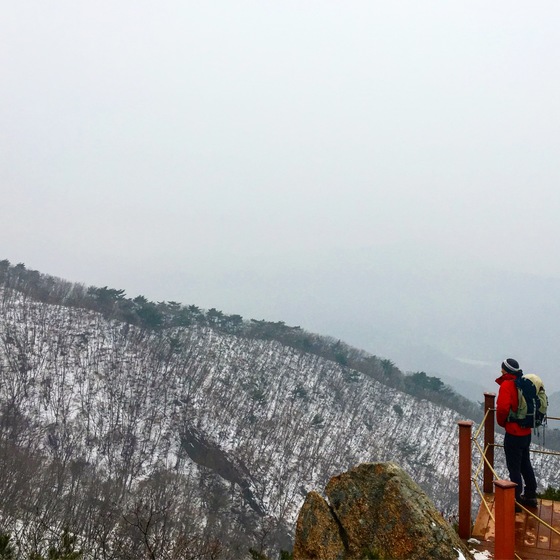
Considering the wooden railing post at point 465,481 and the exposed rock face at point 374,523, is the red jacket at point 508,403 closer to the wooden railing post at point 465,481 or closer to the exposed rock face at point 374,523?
the wooden railing post at point 465,481

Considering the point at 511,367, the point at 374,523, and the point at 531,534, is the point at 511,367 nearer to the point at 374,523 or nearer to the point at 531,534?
the point at 531,534

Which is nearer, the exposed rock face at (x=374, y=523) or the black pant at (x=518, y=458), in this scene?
the exposed rock face at (x=374, y=523)

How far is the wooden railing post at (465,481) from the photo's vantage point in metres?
6.64

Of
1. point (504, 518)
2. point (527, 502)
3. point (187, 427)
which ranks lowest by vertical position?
point (187, 427)

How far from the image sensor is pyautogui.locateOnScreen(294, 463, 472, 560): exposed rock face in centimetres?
577

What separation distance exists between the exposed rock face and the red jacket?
1585mm

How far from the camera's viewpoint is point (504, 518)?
15.4 feet

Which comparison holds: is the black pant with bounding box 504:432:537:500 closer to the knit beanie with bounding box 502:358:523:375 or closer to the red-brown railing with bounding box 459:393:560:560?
the red-brown railing with bounding box 459:393:560:560

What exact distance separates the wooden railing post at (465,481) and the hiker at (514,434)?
51 centimetres

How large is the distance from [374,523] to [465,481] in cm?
143

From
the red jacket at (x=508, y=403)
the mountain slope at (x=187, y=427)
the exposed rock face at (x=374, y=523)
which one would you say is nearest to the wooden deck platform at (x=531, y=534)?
the exposed rock face at (x=374, y=523)

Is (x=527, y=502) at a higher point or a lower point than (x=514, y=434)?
lower

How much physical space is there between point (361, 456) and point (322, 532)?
57.5 metres

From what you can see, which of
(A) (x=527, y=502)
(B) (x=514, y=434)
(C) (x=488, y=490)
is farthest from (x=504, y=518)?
(C) (x=488, y=490)
